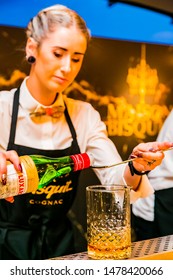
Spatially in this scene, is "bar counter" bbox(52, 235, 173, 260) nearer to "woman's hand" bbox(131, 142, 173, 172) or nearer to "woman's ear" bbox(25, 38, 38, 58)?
"woman's hand" bbox(131, 142, 173, 172)

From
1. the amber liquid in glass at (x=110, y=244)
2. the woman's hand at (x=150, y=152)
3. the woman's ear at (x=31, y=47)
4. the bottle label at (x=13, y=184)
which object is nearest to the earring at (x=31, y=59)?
the woman's ear at (x=31, y=47)

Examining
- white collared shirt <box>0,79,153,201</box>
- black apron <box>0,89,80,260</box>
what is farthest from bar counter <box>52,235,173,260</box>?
black apron <box>0,89,80,260</box>

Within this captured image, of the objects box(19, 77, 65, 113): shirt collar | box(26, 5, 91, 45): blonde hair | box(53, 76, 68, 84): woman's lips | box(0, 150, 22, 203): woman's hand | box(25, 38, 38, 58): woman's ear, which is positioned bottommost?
box(0, 150, 22, 203): woman's hand

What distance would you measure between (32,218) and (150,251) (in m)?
0.80

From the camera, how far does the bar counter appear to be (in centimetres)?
96

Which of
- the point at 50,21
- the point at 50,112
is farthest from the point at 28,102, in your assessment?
the point at 50,21

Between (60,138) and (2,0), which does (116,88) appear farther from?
(2,0)

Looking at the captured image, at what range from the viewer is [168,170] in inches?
78.4

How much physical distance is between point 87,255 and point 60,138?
0.85 meters

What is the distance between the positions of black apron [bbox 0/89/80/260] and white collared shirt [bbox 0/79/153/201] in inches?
1.1

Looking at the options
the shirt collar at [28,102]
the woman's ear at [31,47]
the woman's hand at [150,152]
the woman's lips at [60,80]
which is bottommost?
the woman's hand at [150,152]

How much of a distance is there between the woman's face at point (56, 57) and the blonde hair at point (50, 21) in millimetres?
25

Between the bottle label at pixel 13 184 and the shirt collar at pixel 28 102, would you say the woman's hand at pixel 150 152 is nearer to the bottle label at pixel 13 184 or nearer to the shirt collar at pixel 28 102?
the bottle label at pixel 13 184

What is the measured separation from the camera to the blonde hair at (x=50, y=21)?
1.78 m
